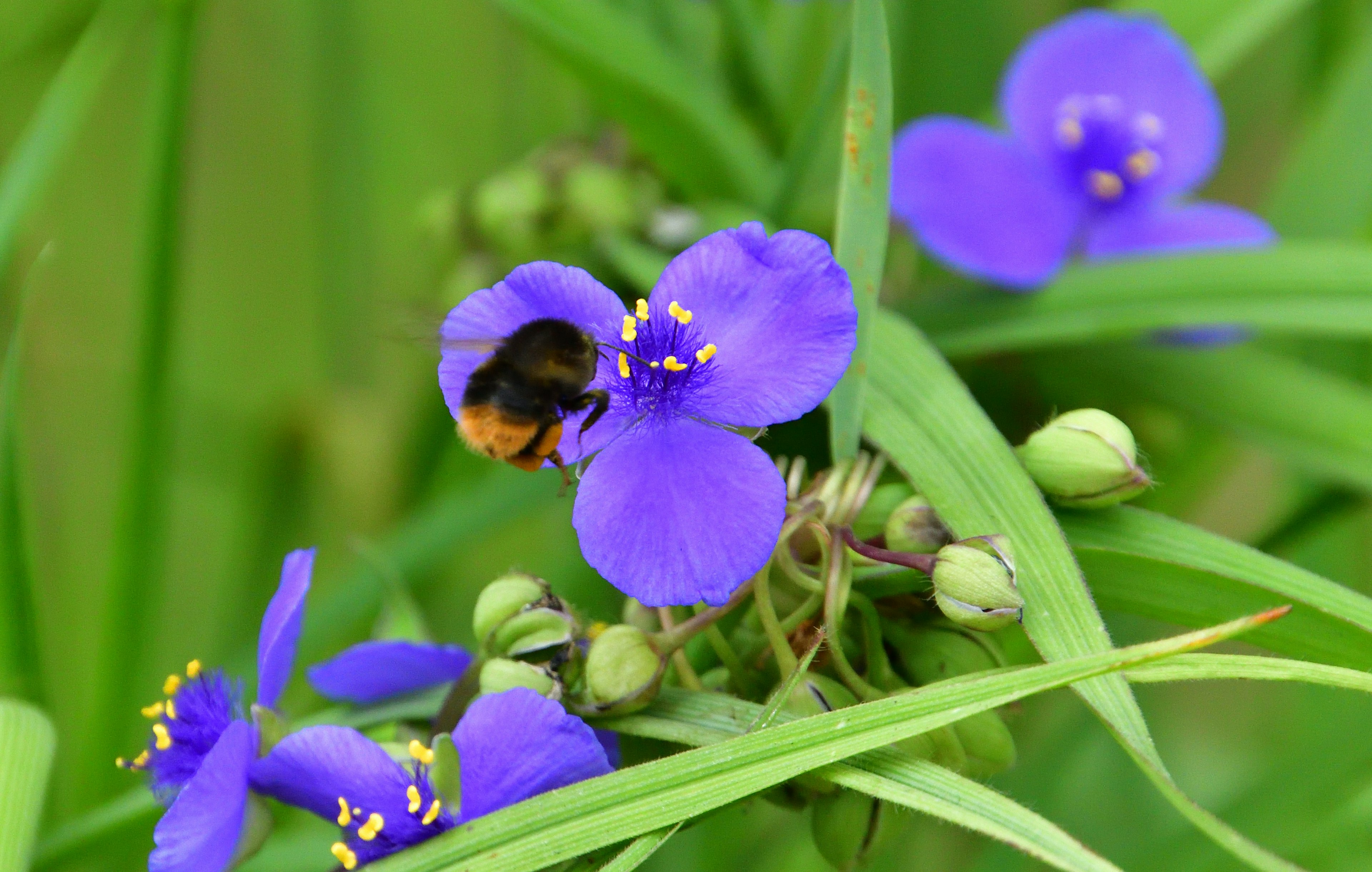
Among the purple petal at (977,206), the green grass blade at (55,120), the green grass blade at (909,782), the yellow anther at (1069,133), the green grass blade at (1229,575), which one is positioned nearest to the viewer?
the green grass blade at (909,782)

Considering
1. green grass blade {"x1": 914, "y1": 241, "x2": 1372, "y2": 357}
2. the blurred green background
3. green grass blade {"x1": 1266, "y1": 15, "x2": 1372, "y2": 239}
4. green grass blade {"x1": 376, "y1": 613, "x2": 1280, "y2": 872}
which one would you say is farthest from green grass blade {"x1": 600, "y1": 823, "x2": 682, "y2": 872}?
green grass blade {"x1": 1266, "y1": 15, "x2": 1372, "y2": 239}

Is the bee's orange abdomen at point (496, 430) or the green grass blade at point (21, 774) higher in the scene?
the bee's orange abdomen at point (496, 430)

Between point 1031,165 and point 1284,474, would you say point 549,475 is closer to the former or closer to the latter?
point 1031,165

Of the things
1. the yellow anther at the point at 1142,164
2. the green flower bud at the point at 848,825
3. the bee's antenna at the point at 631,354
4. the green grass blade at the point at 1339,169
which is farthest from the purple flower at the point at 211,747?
the green grass blade at the point at 1339,169

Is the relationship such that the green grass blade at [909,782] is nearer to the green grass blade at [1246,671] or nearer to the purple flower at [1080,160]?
the green grass blade at [1246,671]

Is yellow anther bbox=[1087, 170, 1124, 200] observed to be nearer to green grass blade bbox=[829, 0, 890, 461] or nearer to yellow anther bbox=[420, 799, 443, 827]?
green grass blade bbox=[829, 0, 890, 461]

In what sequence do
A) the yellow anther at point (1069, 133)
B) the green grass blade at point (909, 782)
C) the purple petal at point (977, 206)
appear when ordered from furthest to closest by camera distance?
the yellow anther at point (1069, 133) → the purple petal at point (977, 206) → the green grass blade at point (909, 782)

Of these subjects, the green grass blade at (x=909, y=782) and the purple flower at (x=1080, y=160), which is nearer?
the green grass blade at (x=909, y=782)
